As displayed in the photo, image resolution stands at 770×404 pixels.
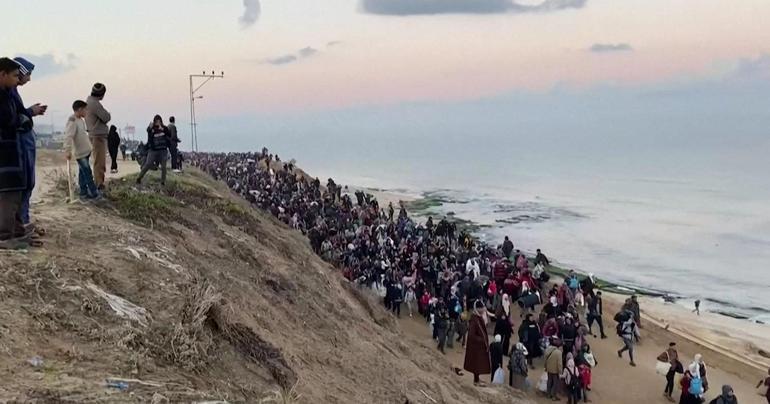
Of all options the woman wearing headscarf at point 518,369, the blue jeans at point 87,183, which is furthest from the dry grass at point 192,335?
the woman wearing headscarf at point 518,369

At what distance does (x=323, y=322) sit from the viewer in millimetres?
10016

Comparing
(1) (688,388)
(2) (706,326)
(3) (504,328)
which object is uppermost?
(3) (504,328)

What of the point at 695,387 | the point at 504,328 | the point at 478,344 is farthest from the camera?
the point at 504,328

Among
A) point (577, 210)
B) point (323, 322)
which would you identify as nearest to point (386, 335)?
point (323, 322)

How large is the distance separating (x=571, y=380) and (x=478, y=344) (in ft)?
11.2

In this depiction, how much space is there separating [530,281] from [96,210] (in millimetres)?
12904

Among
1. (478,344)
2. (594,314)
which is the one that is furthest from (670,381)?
(478,344)

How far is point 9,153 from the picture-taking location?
605cm

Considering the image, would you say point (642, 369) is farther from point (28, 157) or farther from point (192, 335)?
point (28, 157)

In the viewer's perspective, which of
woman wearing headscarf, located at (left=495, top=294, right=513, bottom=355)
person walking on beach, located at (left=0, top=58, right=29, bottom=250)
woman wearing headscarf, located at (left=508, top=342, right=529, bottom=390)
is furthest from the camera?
woman wearing headscarf, located at (left=495, top=294, right=513, bottom=355)

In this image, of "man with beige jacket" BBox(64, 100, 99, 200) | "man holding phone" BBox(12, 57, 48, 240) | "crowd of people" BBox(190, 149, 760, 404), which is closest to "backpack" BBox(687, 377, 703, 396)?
"crowd of people" BBox(190, 149, 760, 404)

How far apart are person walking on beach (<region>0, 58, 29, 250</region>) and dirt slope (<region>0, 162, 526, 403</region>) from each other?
17.1 inches

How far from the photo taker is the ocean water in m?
33.6

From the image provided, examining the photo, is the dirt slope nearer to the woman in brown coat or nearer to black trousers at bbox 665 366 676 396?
the woman in brown coat
